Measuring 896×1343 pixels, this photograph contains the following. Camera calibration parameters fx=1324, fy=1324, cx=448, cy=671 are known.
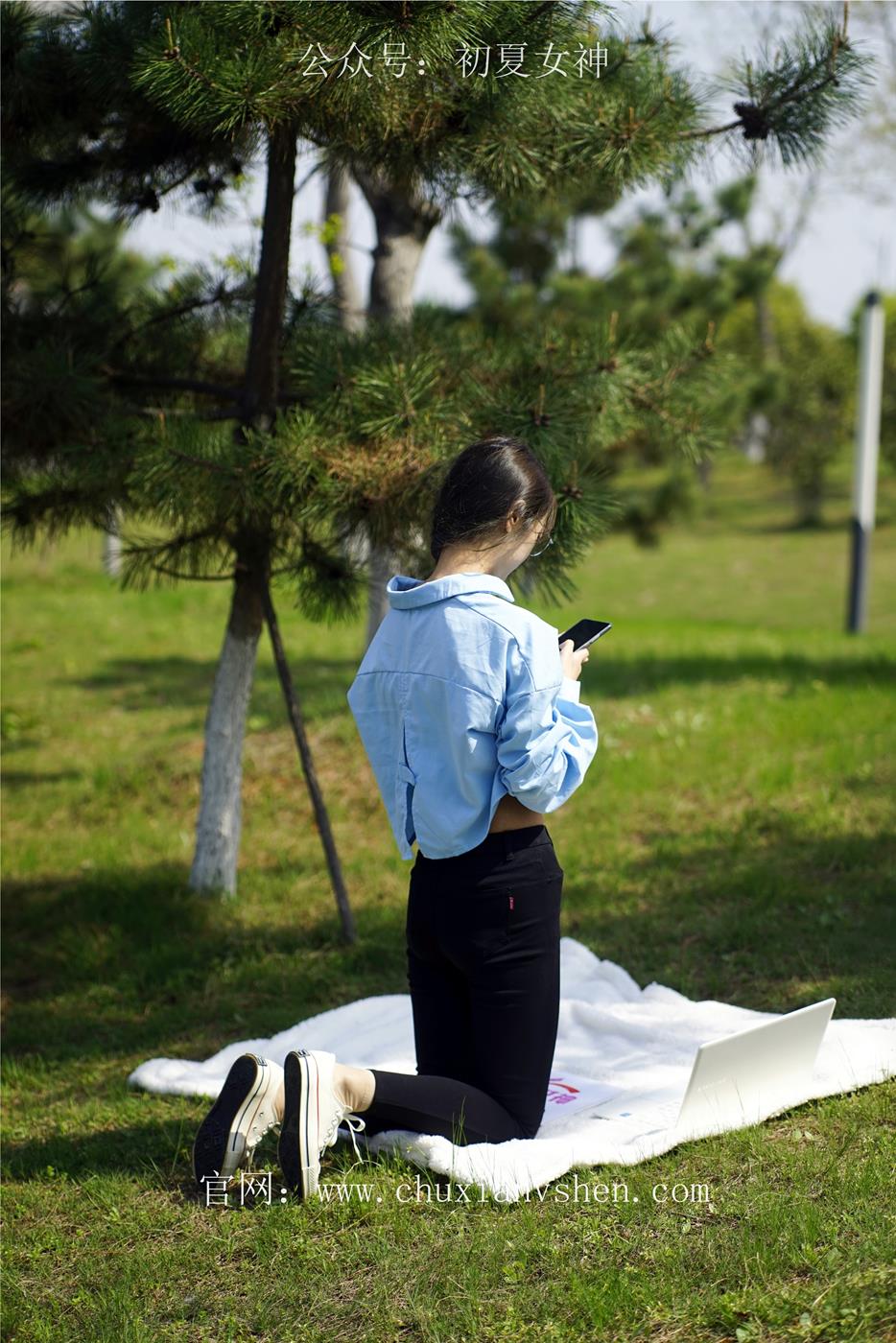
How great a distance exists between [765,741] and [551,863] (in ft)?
A: 12.2

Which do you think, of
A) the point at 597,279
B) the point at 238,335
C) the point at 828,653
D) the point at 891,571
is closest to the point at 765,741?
the point at 828,653

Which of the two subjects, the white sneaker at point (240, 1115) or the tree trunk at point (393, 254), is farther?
the tree trunk at point (393, 254)

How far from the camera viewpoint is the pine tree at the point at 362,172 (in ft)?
11.3

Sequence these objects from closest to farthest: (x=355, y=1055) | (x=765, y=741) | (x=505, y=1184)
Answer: (x=505, y=1184) → (x=355, y=1055) → (x=765, y=741)

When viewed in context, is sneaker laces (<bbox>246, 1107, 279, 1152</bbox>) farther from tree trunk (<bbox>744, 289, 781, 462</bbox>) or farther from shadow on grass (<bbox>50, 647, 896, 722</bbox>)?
tree trunk (<bbox>744, 289, 781, 462</bbox>)

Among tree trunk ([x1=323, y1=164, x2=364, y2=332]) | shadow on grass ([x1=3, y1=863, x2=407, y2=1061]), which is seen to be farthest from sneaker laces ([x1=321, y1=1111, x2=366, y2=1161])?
tree trunk ([x1=323, y1=164, x2=364, y2=332])

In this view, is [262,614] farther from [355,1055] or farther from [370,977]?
[355,1055]

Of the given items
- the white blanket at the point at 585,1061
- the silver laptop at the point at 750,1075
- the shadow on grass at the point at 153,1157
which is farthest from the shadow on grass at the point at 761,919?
the shadow on grass at the point at 153,1157

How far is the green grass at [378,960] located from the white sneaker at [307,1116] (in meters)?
0.09

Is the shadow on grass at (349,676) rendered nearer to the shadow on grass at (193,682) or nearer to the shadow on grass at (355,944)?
the shadow on grass at (193,682)

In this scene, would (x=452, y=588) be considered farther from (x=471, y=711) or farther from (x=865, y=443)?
(x=865, y=443)

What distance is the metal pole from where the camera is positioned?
10.1 m

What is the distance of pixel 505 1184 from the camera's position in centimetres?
274

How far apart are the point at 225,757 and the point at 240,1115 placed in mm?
2317
